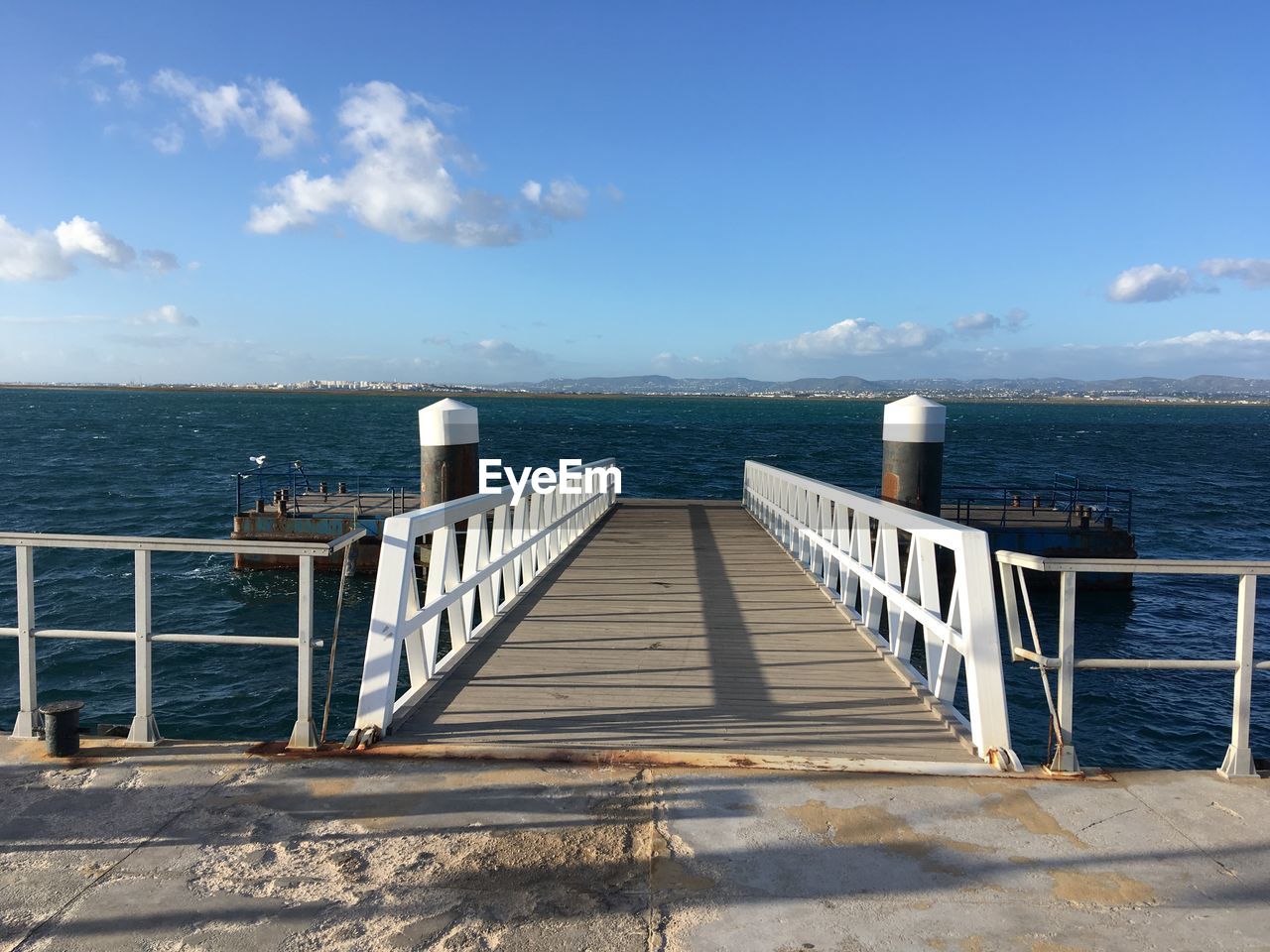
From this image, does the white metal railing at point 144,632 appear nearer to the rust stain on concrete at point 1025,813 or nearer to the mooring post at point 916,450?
the rust stain on concrete at point 1025,813

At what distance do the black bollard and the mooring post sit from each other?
1211 centimetres

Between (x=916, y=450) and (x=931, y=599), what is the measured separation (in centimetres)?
937

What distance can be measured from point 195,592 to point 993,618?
62.8ft

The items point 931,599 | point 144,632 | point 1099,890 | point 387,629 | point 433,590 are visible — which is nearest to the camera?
point 1099,890

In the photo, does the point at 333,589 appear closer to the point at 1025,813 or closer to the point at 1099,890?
the point at 1025,813

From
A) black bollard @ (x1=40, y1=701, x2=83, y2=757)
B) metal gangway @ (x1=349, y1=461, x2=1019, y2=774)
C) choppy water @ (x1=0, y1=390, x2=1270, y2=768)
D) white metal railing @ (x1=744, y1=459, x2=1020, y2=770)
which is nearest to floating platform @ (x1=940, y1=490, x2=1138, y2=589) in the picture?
choppy water @ (x1=0, y1=390, x2=1270, y2=768)

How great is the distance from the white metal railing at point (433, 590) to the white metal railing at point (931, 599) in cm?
282

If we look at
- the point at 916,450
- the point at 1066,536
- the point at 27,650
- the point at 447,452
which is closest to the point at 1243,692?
the point at 27,650

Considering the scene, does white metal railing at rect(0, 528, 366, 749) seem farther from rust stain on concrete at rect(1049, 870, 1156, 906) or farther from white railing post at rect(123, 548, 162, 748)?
rust stain on concrete at rect(1049, 870, 1156, 906)

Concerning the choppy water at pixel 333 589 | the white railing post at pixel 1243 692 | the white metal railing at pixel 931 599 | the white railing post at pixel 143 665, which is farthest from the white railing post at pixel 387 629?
the choppy water at pixel 333 589

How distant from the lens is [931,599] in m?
5.46

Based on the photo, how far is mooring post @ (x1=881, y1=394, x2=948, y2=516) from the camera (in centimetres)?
1430

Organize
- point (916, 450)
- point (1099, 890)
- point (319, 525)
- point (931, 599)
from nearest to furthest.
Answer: point (1099, 890), point (931, 599), point (916, 450), point (319, 525)

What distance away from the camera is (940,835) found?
3545mm
